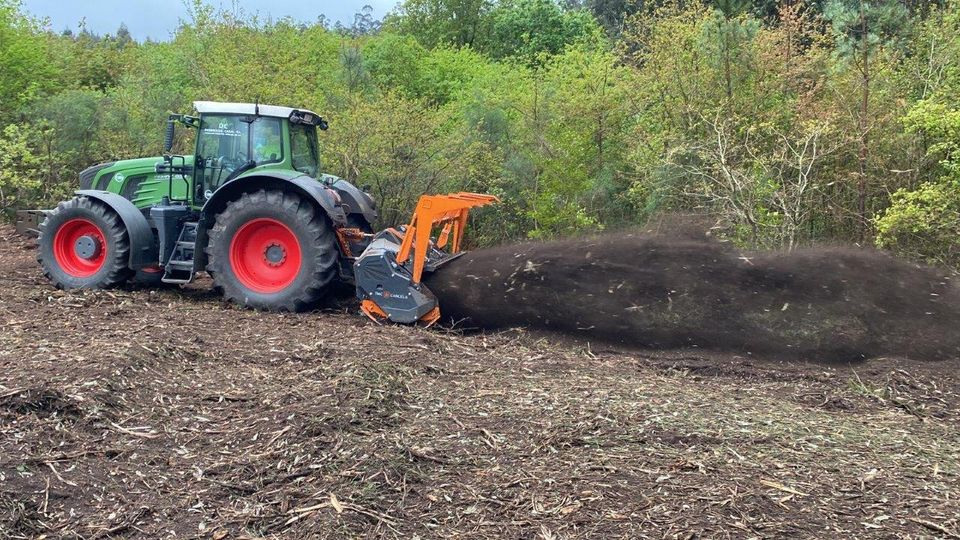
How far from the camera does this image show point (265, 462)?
4293 millimetres

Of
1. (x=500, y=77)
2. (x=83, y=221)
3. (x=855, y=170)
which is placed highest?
(x=500, y=77)

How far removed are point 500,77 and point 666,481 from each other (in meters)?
13.9

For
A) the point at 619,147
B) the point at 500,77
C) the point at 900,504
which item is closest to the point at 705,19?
the point at 619,147

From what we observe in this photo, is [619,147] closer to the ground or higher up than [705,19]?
closer to the ground

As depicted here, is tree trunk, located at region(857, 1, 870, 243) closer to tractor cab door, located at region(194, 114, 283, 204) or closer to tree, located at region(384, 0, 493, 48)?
tractor cab door, located at region(194, 114, 283, 204)

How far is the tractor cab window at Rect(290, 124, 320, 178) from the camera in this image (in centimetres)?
898

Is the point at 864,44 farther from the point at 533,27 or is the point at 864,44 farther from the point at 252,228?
the point at 533,27

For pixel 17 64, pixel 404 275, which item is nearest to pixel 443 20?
pixel 17 64

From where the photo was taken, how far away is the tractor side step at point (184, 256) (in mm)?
8789

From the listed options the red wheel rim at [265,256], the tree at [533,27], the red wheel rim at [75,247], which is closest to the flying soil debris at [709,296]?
the red wheel rim at [265,256]

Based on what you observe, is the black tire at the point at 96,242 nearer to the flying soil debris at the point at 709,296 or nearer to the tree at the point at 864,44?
the flying soil debris at the point at 709,296

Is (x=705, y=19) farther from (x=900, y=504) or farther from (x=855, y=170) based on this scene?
A: (x=900, y=504)

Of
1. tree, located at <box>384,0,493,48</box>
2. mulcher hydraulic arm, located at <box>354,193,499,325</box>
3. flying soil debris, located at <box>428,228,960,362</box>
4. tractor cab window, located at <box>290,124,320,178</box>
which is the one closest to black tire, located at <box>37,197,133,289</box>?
tractor cab window, located at <box>290,124,320,178</box>

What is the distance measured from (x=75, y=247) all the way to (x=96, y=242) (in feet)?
0.81
